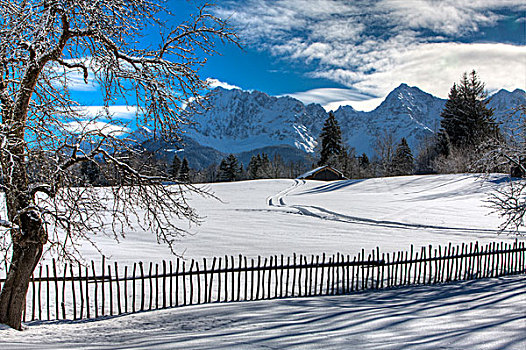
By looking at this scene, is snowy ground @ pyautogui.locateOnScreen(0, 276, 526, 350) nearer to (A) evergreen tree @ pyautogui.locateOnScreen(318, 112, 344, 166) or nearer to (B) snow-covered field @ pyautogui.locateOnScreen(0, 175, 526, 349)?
(B) snow-covered field @ pyautogui.locateOnScreen(0, 175, 526, 349)

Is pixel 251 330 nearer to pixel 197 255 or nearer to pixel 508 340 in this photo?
pixel 508 340

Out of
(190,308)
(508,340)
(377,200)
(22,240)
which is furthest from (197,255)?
(377,200)

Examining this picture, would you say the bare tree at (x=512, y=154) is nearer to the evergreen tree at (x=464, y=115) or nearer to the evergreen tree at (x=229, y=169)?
the evergreen tree at (x=464, y=115)

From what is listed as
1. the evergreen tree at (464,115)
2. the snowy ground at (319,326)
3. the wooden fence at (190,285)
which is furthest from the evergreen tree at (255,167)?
the snowy ground at (319,326)

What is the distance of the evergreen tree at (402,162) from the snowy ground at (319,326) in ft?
226

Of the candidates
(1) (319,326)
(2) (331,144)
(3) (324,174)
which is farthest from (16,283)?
(2) (331,144)

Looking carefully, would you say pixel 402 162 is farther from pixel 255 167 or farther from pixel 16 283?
pixel 16 283

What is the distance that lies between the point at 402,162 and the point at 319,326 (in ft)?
248

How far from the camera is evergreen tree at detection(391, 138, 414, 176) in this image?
76.1m

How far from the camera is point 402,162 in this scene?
77062 millimetres

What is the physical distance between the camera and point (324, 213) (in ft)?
87.2

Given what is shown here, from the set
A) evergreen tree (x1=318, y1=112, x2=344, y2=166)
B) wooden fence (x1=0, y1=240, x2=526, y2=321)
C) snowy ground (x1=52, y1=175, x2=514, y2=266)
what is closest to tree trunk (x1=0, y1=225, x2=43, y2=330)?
wooden fence (x1=0, y1=240, x2=526, y2=321)

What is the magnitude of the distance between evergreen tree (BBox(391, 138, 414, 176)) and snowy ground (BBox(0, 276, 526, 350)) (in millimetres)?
68965

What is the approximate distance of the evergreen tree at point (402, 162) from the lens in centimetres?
7612
